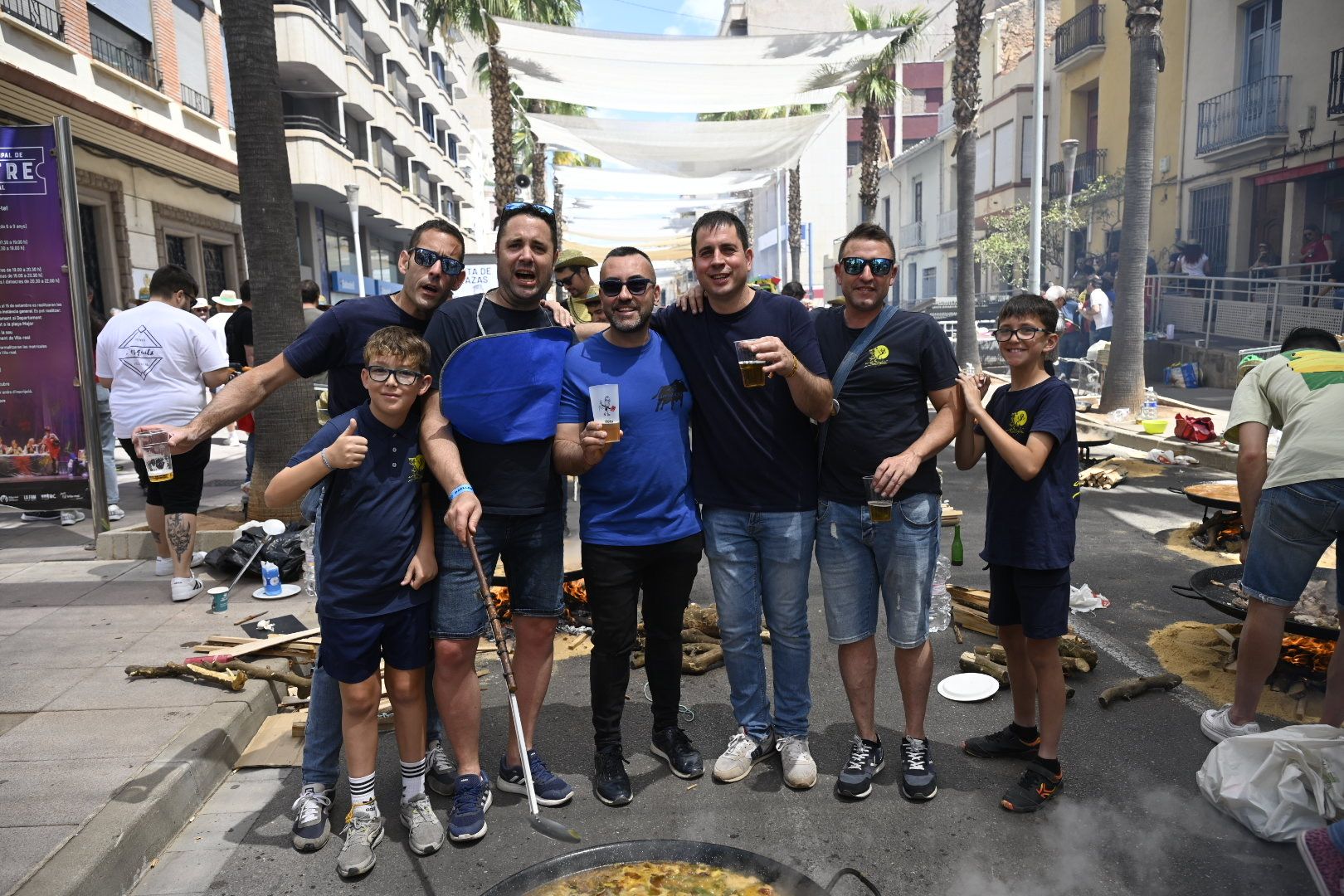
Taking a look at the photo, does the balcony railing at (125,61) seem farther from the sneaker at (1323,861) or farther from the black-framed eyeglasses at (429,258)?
the sneaker at (1323,861)

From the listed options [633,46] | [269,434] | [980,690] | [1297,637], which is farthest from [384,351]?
[633,46]

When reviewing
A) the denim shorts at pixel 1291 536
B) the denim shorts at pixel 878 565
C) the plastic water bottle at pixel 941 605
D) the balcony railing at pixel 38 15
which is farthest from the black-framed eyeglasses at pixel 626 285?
the balcony railing at pixel 38 15

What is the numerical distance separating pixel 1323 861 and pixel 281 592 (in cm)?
593

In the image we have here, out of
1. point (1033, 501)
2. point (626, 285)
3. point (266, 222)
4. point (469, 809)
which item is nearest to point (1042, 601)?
point (1033, 501)

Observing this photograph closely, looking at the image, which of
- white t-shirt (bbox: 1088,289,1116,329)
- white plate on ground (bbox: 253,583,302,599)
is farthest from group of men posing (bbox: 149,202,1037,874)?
white t-shirt (bbox: 1088,289,1116,329)

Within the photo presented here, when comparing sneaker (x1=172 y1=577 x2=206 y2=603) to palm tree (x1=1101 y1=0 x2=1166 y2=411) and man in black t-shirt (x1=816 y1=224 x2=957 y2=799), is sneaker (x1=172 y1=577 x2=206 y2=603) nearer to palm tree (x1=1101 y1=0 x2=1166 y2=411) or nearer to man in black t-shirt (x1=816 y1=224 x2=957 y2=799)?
man in black t-shirt (x1=816 y1=224 x2=957 y2=799)

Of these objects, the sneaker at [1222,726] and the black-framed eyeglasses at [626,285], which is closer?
the black-framed eyeglasses at [626,285]

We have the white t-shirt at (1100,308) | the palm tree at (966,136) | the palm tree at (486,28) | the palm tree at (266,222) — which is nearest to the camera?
the palm tree at (266,222)

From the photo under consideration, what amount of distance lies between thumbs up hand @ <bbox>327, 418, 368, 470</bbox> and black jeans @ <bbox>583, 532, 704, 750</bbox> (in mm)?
972

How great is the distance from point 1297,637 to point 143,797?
17.7ft

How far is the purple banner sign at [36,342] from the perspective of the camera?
22.5ft

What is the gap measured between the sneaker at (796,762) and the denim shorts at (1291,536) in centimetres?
202

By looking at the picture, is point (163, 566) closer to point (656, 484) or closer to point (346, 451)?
point (346, 451)

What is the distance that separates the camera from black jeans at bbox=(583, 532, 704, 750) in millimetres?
3607
